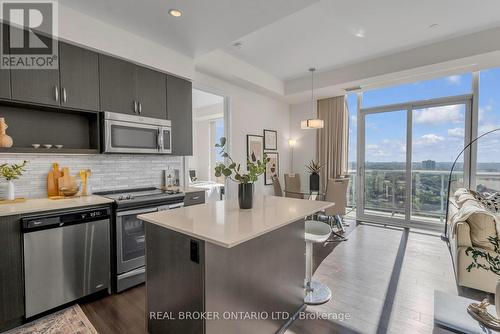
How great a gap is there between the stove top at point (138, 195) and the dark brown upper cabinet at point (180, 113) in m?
0.64

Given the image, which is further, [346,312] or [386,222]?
[386,222]

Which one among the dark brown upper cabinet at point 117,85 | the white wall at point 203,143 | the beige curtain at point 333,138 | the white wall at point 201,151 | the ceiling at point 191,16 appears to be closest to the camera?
the ceiling at point 191,16

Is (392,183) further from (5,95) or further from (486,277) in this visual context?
(5,95)

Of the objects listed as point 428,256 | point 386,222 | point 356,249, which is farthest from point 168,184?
point 386,222

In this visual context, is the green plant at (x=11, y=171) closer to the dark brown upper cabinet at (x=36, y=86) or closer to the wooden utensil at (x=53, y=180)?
the wooden utensil at (x=53, y=180)

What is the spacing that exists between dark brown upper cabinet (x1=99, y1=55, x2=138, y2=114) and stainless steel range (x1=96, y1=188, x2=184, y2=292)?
1052 mm

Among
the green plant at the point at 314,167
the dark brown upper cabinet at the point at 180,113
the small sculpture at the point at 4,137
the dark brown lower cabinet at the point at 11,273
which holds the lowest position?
the dark brown lower cabinet at the point at 11,273

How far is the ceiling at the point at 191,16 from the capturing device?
227 cm

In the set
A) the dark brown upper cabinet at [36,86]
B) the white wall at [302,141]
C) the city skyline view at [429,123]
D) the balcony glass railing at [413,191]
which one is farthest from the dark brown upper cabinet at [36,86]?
the balcony glass railing at [413,191]

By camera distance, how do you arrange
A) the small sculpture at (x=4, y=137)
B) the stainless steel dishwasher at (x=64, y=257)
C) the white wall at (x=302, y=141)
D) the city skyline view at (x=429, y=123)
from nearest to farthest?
the stainless steel dishwasher at (x=64, y=257)
the small sculpture at (x=4, y=137)
the city skyline view at (x=429, y=123)
the white wall at (x=302, y=141)

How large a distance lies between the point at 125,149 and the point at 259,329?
2.34m

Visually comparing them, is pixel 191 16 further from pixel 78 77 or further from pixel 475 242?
pixel 475 242

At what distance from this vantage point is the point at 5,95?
208 centimetres

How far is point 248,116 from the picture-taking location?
4953 millimetres
